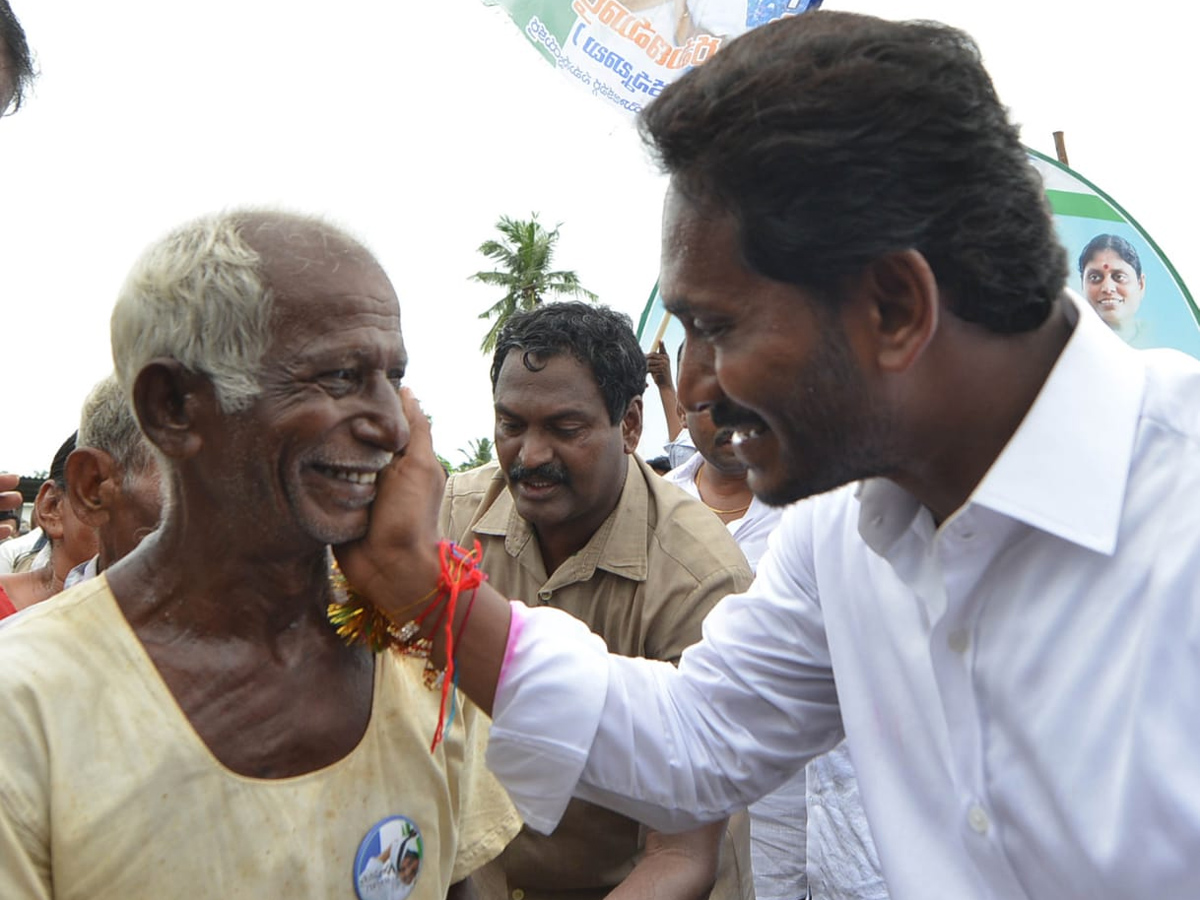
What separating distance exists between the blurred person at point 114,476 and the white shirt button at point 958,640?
215cm

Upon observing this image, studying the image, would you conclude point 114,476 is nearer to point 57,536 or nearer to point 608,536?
point 57,536

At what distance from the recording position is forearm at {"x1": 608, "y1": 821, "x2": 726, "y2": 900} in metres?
2.88

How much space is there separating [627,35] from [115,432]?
413 cm

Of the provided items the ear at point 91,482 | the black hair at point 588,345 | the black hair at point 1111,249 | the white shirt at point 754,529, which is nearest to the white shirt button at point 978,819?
the black hair at point 588,345

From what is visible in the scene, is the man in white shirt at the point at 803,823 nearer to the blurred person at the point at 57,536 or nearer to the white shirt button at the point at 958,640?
the white shirt button at the point at 958,640

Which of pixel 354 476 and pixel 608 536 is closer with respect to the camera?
pixel 354 476

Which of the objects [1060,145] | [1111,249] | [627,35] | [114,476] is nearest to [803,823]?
A: [114,476]

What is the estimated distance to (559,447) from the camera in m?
3.72

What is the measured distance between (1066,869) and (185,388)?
1.74m

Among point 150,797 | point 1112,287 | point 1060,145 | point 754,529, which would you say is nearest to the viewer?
point 150,797

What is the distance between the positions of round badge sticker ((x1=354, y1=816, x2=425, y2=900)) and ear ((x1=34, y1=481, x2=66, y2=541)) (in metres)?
2.40

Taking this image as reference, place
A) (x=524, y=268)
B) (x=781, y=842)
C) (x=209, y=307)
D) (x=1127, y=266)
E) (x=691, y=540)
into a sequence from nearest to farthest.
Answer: (x=209, y=307)
(x=691, y=540)
(x=781, y=842)
(x=1127, y=266)
(x=524, y=268)

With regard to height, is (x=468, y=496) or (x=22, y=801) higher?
(x=22, y=801)

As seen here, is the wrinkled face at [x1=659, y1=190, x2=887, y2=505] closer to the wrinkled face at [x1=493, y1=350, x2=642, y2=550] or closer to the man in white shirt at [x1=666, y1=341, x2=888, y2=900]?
the man in white shirt at [x1=666, y1=341, x2=888, y2=900]
